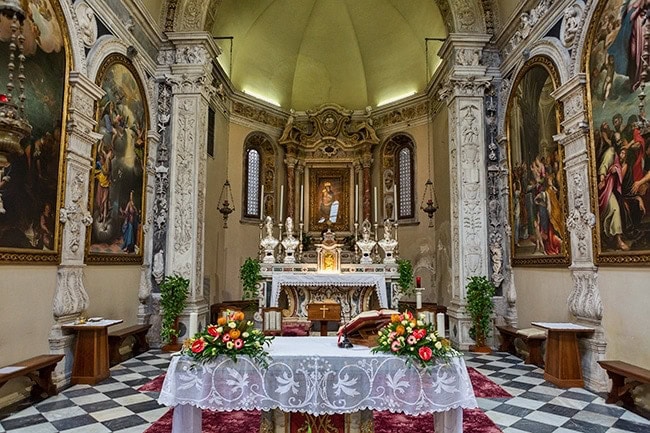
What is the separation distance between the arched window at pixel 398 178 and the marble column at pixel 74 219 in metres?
9.08

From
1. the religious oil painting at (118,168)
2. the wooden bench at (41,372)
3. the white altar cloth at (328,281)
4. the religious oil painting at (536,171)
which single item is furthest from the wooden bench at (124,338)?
the religious oil painting at (536,171)

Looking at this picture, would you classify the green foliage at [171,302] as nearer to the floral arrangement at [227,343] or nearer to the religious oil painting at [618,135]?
the floral arrangement at [227,343]

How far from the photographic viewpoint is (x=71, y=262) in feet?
21.2

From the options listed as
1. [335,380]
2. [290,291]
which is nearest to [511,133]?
[290,291]

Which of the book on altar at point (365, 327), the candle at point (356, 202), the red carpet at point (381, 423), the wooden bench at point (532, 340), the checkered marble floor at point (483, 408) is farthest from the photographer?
the candle at point (356, 202)

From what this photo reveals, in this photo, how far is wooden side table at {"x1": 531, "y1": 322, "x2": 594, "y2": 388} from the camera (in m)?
6.09

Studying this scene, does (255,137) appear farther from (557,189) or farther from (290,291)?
(557,189)

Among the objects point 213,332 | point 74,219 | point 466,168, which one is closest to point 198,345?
point 213,332

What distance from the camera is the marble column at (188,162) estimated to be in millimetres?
9148

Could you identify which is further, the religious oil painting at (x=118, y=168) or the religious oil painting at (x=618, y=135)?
the religious oil painting at (x=118, y=168)

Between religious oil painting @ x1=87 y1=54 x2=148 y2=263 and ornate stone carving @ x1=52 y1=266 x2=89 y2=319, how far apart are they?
0.57m

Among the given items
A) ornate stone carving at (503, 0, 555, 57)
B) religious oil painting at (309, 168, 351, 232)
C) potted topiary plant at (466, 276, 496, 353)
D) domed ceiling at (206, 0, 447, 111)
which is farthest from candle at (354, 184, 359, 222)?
ornate stone carving at (503, 0, 555, 57)

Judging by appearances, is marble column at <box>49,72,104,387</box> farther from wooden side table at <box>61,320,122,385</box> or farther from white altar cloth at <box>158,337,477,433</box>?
white altar cloth at <box>158,337,477,433</box>

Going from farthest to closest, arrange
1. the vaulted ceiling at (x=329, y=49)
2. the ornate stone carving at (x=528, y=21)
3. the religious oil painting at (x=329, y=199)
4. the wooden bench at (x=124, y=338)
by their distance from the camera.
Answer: the religious oil painting at (x=329, y=199) < the vaulted ceiling at (x=329, y=49) < the ornate stone carving at (x=528, y=21) < the wooden bench at (x=124, y=338)
